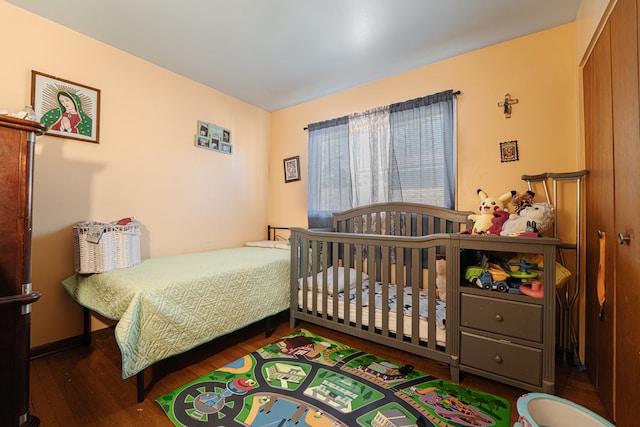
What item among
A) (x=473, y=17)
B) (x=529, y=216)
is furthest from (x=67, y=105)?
(x=529, y=216)

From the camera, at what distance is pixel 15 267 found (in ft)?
3.19

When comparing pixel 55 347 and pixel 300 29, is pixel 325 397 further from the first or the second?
pixel 300 29

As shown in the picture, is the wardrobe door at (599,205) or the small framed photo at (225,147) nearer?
the wardrobe door at (599,205)

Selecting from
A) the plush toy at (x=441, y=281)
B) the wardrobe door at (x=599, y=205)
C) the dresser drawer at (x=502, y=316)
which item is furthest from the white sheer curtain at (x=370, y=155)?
the wardrobe door at (x=599, y=205)

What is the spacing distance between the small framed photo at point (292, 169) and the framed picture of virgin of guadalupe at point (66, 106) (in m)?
1.83

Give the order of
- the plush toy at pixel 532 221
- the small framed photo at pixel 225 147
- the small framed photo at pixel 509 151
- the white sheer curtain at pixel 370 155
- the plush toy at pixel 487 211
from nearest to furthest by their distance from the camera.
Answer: the plush toy at pixel 532 221 → the plush toy at pixel 487 211 → the small framed photo at pixel 509 151 → the white sheer curtain at pixel 370 155 → the small framed photo at pixel 225 147

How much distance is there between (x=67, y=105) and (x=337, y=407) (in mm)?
2683

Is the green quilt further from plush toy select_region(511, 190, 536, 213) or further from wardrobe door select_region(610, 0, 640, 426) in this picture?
wardrobe door select_region(610, 0, 640, 426)

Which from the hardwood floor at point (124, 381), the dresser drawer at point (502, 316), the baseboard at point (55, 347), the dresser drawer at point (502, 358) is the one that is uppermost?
the dresser drawer at point (502, 316)

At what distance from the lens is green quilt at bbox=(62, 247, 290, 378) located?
4.59 feet

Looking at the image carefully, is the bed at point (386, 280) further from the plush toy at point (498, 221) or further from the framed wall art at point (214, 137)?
the framed wall art at point (214, 137)

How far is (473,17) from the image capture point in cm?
179

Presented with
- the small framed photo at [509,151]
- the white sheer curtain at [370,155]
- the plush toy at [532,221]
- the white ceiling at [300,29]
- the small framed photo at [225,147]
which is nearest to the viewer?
the plush toy at [532,221]

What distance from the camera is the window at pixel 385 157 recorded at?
224cm
